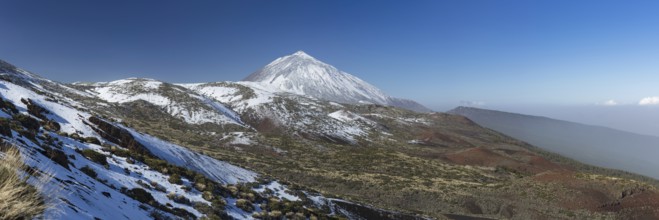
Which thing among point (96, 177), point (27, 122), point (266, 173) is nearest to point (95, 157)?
point (96, 177)

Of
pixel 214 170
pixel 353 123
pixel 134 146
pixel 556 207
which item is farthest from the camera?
pixel 353 123

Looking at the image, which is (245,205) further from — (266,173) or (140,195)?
(266,173)

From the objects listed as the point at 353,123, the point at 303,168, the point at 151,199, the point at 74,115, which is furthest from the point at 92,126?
the point at 353,123

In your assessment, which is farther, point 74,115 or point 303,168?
point 303,168

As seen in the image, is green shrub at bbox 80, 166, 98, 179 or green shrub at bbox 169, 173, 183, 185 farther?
green shrub at bbox 169, 173, 183, 185

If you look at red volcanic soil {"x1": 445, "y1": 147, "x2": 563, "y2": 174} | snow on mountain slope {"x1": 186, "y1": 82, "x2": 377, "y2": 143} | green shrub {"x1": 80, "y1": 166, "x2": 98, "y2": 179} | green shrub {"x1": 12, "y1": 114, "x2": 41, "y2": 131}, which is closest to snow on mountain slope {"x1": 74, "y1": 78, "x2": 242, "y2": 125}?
snow on mountain slope {"x1": 186, "y1": 82, "x2": 377, "y2": 143}

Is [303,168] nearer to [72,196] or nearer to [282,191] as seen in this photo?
[282,191]

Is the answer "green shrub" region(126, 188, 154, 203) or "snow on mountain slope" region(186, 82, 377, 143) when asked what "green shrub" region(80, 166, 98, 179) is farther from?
"snow on mountain slope" region(186, 82, 377, 143)
